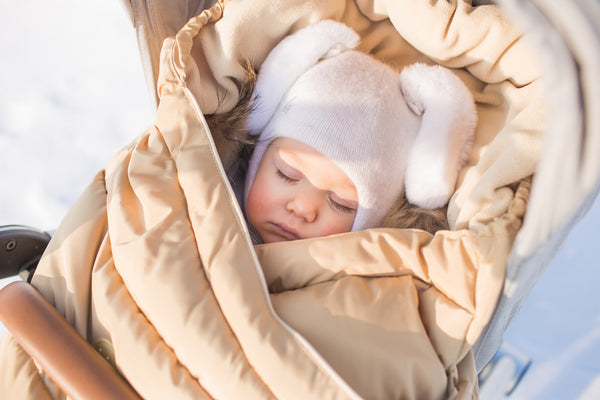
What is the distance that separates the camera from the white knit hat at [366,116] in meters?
0.87

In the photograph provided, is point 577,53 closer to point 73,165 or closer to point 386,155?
point 386,155

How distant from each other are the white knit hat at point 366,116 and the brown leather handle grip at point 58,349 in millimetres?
445

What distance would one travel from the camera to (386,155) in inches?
35.1

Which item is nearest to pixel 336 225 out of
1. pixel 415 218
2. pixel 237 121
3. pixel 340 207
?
pixel 340 207

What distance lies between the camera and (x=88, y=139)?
1.53 m

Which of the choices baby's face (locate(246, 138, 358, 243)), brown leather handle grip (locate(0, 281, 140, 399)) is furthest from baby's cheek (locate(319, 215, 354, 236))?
brown leather handle grip (locate(0, 281, 140, 399))

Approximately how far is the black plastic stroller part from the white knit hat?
0.39 meters

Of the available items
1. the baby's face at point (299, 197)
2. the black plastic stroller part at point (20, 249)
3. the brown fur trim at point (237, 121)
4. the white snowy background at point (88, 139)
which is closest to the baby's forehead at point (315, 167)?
the baby's face at point (299, 197)

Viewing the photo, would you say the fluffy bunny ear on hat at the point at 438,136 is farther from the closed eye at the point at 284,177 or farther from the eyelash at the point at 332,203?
the closed eye at the point at 284,177

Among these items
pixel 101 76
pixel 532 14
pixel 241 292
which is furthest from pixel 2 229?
pixel 101 76

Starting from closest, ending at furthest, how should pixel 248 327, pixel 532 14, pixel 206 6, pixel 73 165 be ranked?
1. pixel 532 14
2. pixel 248 327
3. pixel 206 6
4. pixel 73 165

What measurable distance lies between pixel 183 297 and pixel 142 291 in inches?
2.2

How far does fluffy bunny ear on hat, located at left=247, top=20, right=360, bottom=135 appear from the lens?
92 cm

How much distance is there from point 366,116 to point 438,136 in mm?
139
